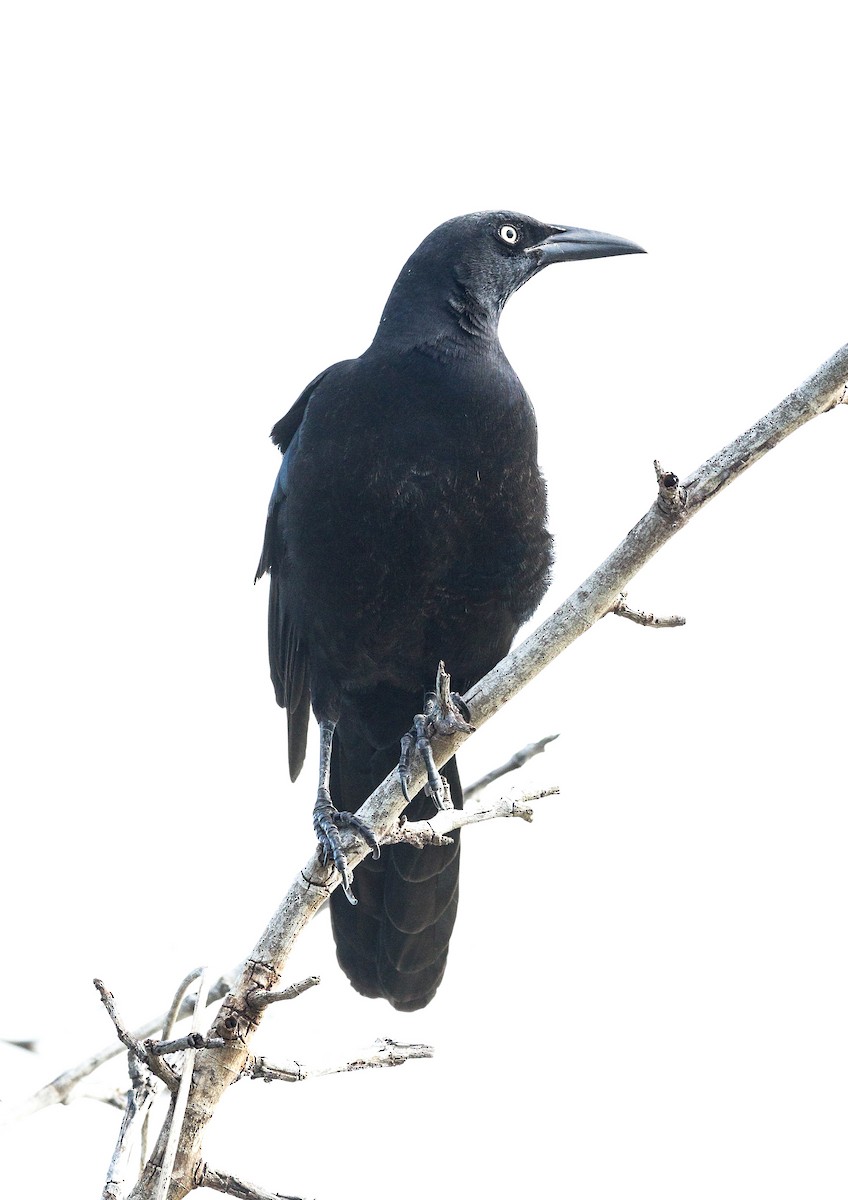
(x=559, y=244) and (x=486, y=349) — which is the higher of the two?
(x=559, y=244)

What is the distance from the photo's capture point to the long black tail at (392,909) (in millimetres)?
4871

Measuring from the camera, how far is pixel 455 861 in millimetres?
4938

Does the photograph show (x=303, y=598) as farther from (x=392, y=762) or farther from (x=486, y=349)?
(x=486, y=349)

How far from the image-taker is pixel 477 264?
540cm

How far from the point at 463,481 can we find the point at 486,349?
2.68ft

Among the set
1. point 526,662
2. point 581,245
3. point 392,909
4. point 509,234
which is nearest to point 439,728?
point 526,662

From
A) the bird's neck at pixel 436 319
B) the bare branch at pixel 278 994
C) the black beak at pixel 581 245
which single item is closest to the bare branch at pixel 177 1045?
the bare branch at pixel 278 994

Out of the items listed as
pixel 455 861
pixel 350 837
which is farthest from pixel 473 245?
pixel 350 837

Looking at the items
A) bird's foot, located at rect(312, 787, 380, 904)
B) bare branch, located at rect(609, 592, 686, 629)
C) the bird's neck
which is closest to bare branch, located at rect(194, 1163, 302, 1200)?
bird's foot, located at rect(312, 787, 380, 904)

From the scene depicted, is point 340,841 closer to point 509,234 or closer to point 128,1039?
point 128,1039

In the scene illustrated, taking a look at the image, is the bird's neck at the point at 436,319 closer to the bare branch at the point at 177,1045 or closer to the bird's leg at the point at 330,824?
the bird's leg at the point at 330,824

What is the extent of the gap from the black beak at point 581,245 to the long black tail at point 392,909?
2384 mm

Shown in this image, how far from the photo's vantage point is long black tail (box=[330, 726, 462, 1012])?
4.87 m

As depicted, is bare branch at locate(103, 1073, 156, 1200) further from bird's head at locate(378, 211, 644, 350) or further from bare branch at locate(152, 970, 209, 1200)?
bird's head at locate(378, 211, 644, 350)
